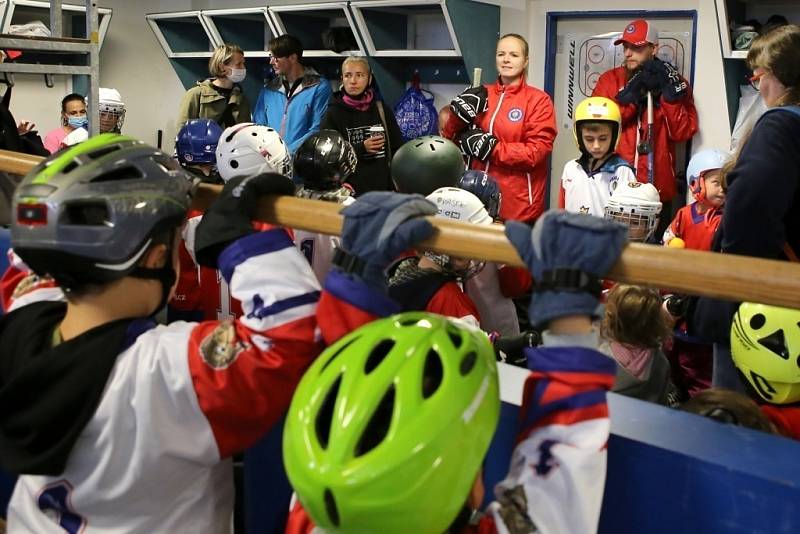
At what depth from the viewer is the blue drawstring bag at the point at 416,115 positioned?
7473 millimetres

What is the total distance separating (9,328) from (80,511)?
13.8 inches

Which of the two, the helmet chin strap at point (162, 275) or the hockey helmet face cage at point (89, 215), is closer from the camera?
the hockey helmet face cage at point (89, 215)

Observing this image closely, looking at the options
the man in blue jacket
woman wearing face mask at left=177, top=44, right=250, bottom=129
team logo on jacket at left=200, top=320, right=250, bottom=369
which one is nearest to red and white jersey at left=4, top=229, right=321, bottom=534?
team logo on jacket at left=200, top=320, right=250, bottom=369

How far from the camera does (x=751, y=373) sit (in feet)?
7.72

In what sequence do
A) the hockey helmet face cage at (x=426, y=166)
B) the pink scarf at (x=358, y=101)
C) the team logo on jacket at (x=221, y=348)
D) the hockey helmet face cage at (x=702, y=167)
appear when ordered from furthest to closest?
the pink scarf at (x=358, y=101), the hockey helmet face cage at (x=702, y=167), the hockey helmet face cage at (x=426, y=166), the team logo on jacket at (x=221, y=348)

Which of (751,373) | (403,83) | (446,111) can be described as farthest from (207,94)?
(751,373)

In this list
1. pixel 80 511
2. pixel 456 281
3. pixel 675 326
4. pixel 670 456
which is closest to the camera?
pixel 670 456

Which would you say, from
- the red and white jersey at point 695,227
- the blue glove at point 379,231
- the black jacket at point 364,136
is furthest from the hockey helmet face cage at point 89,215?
the black jacket at point 364,136

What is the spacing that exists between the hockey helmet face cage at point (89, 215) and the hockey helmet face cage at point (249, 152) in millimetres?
1867

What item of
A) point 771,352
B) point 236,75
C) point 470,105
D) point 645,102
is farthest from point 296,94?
point 771,352

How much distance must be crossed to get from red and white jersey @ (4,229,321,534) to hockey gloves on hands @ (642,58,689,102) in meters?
4.91

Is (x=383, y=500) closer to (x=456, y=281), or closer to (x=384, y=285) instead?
(x=384, y=285)

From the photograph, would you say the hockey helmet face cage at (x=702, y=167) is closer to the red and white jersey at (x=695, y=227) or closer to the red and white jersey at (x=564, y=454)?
the red and white jersey at (x=695, y=227)

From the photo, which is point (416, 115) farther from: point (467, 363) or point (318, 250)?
point (467, 363)
